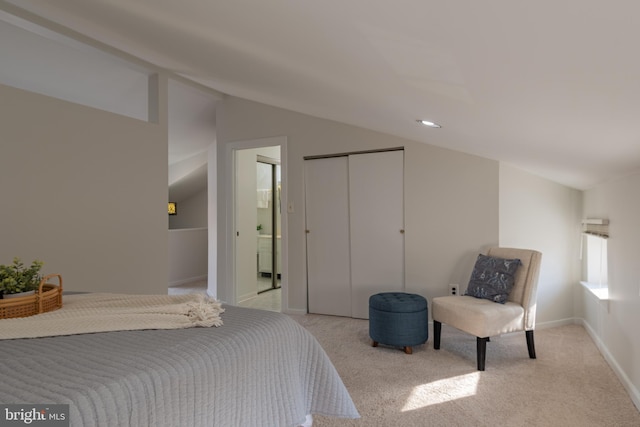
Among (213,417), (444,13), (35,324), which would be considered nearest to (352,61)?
(444,13)

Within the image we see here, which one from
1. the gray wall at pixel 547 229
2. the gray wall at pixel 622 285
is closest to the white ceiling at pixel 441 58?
the gray wall at pixel 622 285

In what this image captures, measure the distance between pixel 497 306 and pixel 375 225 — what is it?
60.4 inches

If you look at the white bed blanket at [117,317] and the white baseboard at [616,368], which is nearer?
the white bed blanket at [117,317]

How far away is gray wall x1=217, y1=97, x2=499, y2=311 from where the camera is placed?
3600 millimetres

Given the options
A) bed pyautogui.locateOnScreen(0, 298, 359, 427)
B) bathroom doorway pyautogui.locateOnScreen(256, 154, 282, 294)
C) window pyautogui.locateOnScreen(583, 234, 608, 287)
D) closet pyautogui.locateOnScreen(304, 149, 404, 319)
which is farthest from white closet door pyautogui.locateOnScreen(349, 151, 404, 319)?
bed pyautogui.locateOnScreen(0, 298, 359, 427)

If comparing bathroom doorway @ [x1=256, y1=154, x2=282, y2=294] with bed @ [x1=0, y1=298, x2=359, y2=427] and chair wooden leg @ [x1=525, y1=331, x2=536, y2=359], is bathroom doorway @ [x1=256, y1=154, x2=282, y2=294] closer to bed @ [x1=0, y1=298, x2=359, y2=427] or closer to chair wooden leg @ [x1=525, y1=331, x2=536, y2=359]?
chair wooden leg @ [x1=525, y1=331, x2=536, y2=359]

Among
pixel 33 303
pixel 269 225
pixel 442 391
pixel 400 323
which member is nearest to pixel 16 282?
pixel 33 303

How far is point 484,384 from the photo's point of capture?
251cm

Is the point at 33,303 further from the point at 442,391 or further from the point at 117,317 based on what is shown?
the point at 442,391

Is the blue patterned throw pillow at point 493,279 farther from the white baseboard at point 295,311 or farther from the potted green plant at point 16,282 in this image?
the potted green plant at point 16,282

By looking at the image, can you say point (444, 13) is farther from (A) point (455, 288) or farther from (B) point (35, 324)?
(A) point (455, 288)

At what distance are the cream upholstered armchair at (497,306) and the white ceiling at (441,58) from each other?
84 cm

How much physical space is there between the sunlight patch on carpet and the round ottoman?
1.66 ft

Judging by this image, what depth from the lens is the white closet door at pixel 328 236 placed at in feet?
13.8
